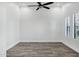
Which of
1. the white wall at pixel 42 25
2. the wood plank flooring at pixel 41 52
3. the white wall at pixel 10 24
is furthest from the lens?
the white wall at pixel 42 25

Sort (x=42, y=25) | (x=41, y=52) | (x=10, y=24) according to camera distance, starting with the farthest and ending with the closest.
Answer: (x=42, y=25)
(x=10, y=24)
(x=41, y=52)

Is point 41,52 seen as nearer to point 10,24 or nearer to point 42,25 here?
point 10,24

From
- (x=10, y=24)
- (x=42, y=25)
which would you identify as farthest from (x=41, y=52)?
(x=42, y=25)

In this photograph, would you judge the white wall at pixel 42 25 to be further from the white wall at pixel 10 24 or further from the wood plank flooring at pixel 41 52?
the wood plank flooring at pixel 41 52

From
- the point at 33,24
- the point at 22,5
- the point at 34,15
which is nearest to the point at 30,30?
the point at 33,24

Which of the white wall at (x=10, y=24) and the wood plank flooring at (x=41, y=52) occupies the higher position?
the white wall at (x=10, y=24)

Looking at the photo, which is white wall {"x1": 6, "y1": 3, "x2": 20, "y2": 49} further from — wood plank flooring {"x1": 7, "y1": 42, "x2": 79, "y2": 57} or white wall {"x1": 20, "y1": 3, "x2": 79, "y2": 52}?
white wall {"x1": 20, "y1": 3, "x2": 79, "y2": 52}

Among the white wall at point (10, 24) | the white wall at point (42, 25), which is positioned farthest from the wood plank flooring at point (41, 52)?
the white wall at point (42, 25)

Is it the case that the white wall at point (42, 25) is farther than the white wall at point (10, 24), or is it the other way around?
the white wall at point (42, 25)

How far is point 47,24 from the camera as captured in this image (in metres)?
8.10

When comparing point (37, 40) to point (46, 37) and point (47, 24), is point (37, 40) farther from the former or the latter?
point (47, 24)

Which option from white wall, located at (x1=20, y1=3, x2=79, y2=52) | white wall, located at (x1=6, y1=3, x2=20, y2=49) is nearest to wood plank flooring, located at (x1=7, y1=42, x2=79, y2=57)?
white wall, located at (x1=6, y1=3, x2=20, y2=49)

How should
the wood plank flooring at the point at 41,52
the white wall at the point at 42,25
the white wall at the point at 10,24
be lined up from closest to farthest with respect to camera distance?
1. the wood plank flooring at the point at 41,52
2. the white wall at the point at 10,24
3. the white wall at the point at 42,25

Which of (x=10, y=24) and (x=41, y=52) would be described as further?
(x=10, y=24)
